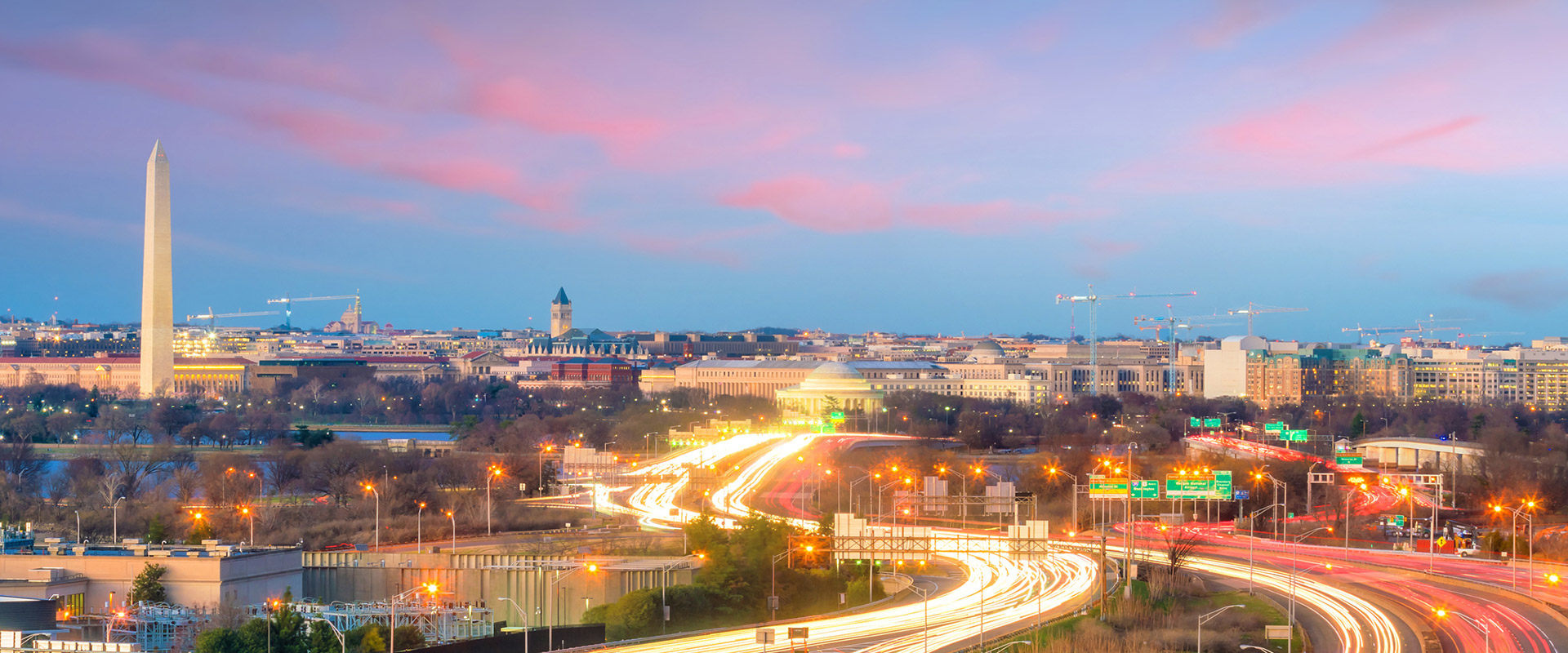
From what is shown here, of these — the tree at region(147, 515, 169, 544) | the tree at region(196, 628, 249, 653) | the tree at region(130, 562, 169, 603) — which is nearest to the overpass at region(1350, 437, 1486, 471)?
the tree at region(147, 515, 169, 544)

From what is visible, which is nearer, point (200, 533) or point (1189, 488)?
point (200, 533)

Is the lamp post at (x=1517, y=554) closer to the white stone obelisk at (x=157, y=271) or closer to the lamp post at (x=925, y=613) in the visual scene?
the lamp post at (x=925, y=613)

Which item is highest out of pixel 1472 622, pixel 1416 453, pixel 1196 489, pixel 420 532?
pixel 1196 489

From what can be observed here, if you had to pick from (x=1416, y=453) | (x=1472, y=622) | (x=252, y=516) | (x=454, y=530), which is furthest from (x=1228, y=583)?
(x=1416, y=453)

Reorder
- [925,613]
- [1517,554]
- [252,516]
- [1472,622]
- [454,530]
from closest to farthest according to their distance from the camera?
[925,613] < [1472,622] < [1517,554] < [454,530] < [252,516]

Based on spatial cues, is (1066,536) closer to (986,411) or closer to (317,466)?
(317,466)

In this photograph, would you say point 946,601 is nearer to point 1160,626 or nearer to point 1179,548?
point 1160,626

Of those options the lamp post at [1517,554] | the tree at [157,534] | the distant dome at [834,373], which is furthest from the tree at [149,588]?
the distant dome at [834,373]
